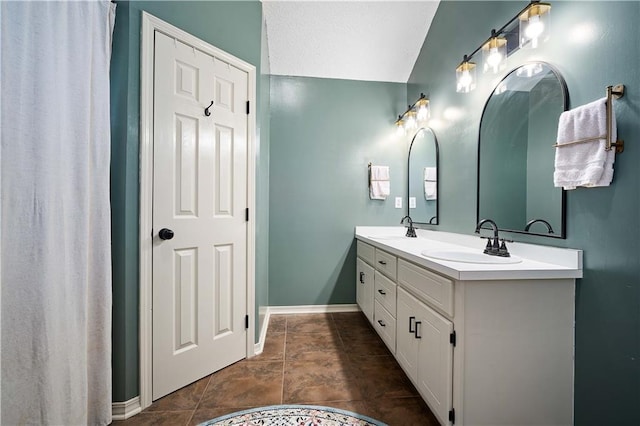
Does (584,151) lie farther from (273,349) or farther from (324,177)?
(273,349)

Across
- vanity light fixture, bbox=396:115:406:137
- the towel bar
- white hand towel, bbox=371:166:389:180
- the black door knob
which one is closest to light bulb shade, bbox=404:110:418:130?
vanity light fixture, bbox=396:115:406:137

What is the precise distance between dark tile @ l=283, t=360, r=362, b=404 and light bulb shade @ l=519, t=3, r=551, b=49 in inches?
81.5

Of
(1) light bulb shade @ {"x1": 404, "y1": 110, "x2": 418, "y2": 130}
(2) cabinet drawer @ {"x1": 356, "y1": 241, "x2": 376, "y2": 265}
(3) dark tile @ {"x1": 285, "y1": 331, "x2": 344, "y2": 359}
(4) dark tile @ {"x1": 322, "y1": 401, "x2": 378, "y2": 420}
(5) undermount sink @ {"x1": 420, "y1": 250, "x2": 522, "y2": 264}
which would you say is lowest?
(3) dark tile @ {"x1": 285, "y1": 331, "x2": 344, "y2": 359}

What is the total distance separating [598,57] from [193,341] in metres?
2.40

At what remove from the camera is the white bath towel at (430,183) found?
2295 millimetres

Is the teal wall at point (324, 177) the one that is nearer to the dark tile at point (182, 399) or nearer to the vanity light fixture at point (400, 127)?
the vanity light fixture at point (400, 127)

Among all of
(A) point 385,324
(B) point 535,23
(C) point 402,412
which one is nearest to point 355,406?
(C) point 402,412

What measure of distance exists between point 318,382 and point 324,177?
1830 millimetres

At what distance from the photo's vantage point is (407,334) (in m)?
1.53

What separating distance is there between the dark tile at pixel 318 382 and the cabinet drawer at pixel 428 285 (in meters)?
0.70

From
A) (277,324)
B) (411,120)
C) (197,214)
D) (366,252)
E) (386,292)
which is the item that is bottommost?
(277,324)

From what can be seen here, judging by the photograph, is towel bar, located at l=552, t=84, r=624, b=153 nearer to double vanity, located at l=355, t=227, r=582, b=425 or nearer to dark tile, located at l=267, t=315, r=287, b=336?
double vanity, located at l=355, t=227, r=582, b=425

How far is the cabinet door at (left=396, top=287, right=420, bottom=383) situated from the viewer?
4.73ft

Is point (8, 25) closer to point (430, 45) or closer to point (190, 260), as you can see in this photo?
point (190, 260)
